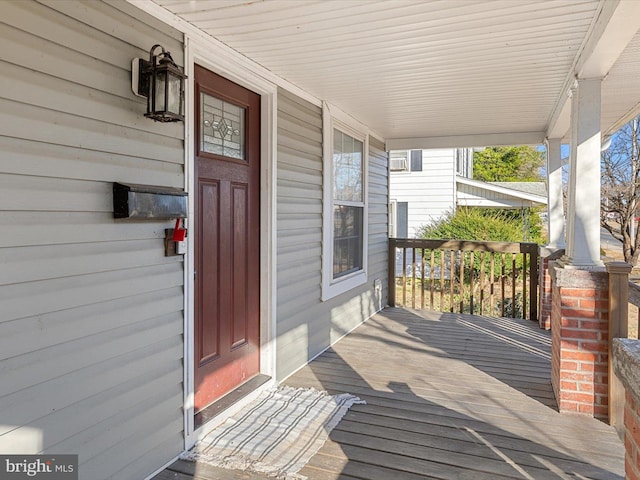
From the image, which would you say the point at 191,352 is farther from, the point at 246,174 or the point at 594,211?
the point at 594,211

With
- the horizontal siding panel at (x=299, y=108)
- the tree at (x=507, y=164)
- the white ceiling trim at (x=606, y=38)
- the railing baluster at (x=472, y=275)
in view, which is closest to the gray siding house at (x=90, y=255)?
the horizontal siding panel at (x=299, y=108)

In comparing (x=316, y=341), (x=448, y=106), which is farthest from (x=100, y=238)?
(x=448, y=106)

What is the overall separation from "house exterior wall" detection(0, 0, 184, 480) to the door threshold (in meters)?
0.29

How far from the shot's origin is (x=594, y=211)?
288cm

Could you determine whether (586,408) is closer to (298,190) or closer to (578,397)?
(578,397)

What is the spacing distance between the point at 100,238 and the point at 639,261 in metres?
8.16

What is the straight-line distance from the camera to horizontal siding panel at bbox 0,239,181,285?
158cm

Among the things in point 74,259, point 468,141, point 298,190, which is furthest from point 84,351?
point 468,141

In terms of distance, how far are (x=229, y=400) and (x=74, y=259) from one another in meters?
1.52

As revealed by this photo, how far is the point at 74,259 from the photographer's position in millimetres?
1789

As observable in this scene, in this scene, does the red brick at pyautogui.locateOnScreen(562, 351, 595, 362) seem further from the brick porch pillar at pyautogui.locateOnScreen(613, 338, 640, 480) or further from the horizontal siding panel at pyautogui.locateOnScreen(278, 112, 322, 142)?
the horizontal siding panel at pyautogui.locateOnScreen(278, 112, 322, 142)

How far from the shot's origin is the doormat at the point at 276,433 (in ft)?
7.59

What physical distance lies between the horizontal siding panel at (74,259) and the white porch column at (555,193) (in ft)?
14.9

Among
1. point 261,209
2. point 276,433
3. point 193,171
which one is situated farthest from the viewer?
point 261,209
